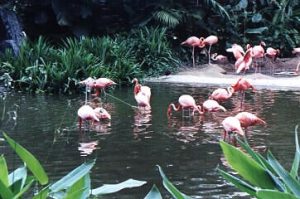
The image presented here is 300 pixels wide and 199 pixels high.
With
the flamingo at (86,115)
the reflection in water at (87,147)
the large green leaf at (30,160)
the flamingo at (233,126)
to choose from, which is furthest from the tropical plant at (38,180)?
the flamingo at (86,115)

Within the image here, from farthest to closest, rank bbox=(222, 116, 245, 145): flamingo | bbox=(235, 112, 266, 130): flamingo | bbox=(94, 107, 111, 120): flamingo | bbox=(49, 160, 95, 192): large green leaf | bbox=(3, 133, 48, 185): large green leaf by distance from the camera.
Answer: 1. bbox=(94, 107, 111, 120): flamingo
2. bbox=(235, 112, 266, 130): flamingo
3. bbox=(222, 116, 245, 145): flamingo
4. bbox=(49, 160, 95, 192): large green leaf
5. bbox=(3, 133, 48, 185): large green leaf

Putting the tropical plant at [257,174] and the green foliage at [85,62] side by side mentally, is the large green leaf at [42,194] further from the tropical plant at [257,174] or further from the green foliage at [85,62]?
the green foliage at [85,62]

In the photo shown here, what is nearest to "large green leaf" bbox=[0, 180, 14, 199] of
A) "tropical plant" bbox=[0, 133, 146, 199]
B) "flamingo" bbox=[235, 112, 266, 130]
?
"tropical plant" bbox=[0, 133, 146, 199]

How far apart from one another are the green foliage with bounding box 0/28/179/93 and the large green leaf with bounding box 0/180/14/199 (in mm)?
7236

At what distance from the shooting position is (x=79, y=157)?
205 inches

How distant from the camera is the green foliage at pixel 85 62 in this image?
9625mm

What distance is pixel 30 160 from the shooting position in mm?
1696

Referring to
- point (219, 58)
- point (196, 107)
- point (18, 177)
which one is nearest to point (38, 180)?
point (18, 177)

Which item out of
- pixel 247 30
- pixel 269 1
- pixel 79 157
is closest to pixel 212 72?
pixel 247 30

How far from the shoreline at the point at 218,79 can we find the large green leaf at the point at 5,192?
867cm

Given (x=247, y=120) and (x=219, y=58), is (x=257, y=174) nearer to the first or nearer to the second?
(x=247, y=120)

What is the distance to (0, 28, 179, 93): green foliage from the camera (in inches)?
379

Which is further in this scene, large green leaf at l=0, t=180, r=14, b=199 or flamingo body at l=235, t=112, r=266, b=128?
flamingo body at l=235, t=112, r=266, b=128

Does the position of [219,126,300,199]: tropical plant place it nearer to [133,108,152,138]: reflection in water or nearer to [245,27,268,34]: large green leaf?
[133,108,152,138]: reflection in water
